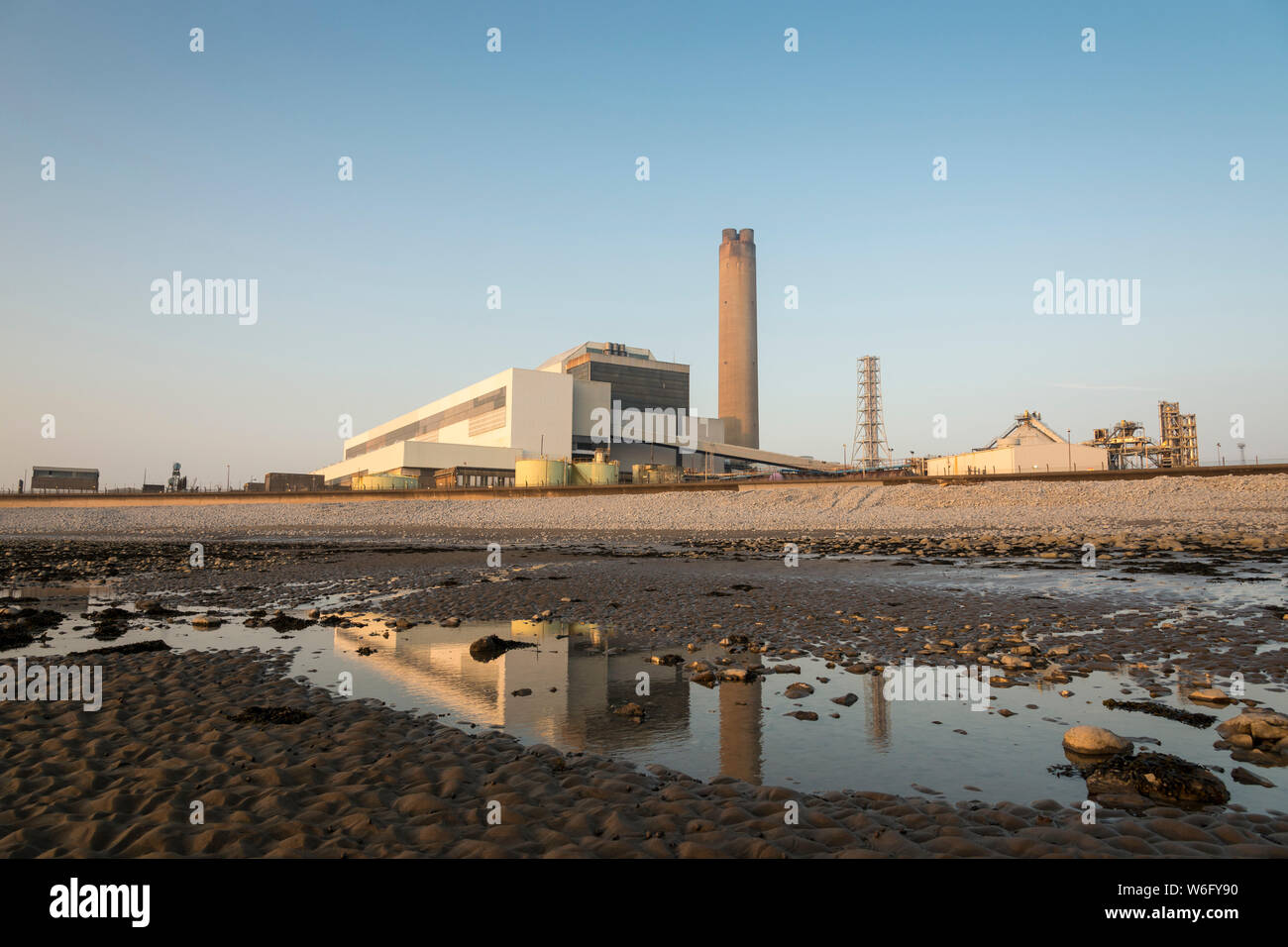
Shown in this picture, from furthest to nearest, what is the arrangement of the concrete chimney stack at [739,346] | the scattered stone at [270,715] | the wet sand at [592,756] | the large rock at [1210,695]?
the concrete chimney stack at [739,346]
the large rock at [1210,695]
the scattered stone at [270,715]
the wet sand at [592,756]

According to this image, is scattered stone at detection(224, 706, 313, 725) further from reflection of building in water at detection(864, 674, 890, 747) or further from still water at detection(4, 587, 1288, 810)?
reflection of building in water at detection(864, 674, 890, 747)

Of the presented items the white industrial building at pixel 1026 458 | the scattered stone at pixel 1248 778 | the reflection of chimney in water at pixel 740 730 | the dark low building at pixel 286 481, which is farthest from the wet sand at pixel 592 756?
the dark low building at pixel 286 481

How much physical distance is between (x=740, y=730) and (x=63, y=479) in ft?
423

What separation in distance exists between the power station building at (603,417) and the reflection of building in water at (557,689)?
7483cm

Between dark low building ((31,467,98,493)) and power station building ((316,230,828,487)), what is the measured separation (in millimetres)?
33845

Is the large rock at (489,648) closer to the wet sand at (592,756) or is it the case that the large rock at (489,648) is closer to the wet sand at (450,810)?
the wet sand at (592,756)

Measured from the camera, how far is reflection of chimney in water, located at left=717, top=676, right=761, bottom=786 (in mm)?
5547

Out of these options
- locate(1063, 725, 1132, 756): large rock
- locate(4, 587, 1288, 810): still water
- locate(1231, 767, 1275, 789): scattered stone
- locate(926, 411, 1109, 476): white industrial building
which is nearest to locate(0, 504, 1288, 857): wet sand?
locate(4, 587, 1288, 810): still water

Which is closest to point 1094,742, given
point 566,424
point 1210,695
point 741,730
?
point 1210,695

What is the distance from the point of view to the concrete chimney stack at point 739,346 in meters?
114
